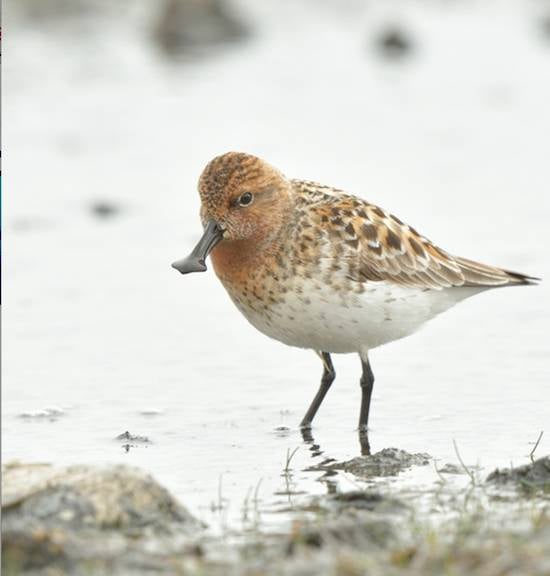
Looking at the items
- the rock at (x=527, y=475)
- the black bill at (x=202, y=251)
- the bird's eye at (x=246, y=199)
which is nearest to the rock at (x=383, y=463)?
the rock at (x=527, y=475)

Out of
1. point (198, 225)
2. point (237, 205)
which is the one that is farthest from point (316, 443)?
point (198, 225)

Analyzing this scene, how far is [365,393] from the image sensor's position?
962cm

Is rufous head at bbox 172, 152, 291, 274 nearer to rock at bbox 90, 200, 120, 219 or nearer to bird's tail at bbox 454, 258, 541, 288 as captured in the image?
bird's tail at bbox 454, 258, 541, 288

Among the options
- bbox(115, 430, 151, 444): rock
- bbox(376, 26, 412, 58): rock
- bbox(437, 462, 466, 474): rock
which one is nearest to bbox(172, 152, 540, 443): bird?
bbox(115, 430, 151, 444): rock

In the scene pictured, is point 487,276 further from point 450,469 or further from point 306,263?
point 450,469

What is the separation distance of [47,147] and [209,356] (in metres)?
7.02

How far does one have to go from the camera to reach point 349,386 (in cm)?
1068

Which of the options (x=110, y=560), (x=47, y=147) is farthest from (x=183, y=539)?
(x=47, y=147)

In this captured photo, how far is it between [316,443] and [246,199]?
63.1 inches

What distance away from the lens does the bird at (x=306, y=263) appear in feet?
29.5

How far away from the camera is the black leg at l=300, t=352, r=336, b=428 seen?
381 inches

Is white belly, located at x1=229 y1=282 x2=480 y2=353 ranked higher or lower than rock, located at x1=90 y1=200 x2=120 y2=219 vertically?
lower

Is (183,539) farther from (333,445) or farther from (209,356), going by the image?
(209,356)

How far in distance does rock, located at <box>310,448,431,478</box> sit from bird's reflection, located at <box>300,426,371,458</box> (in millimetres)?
386
